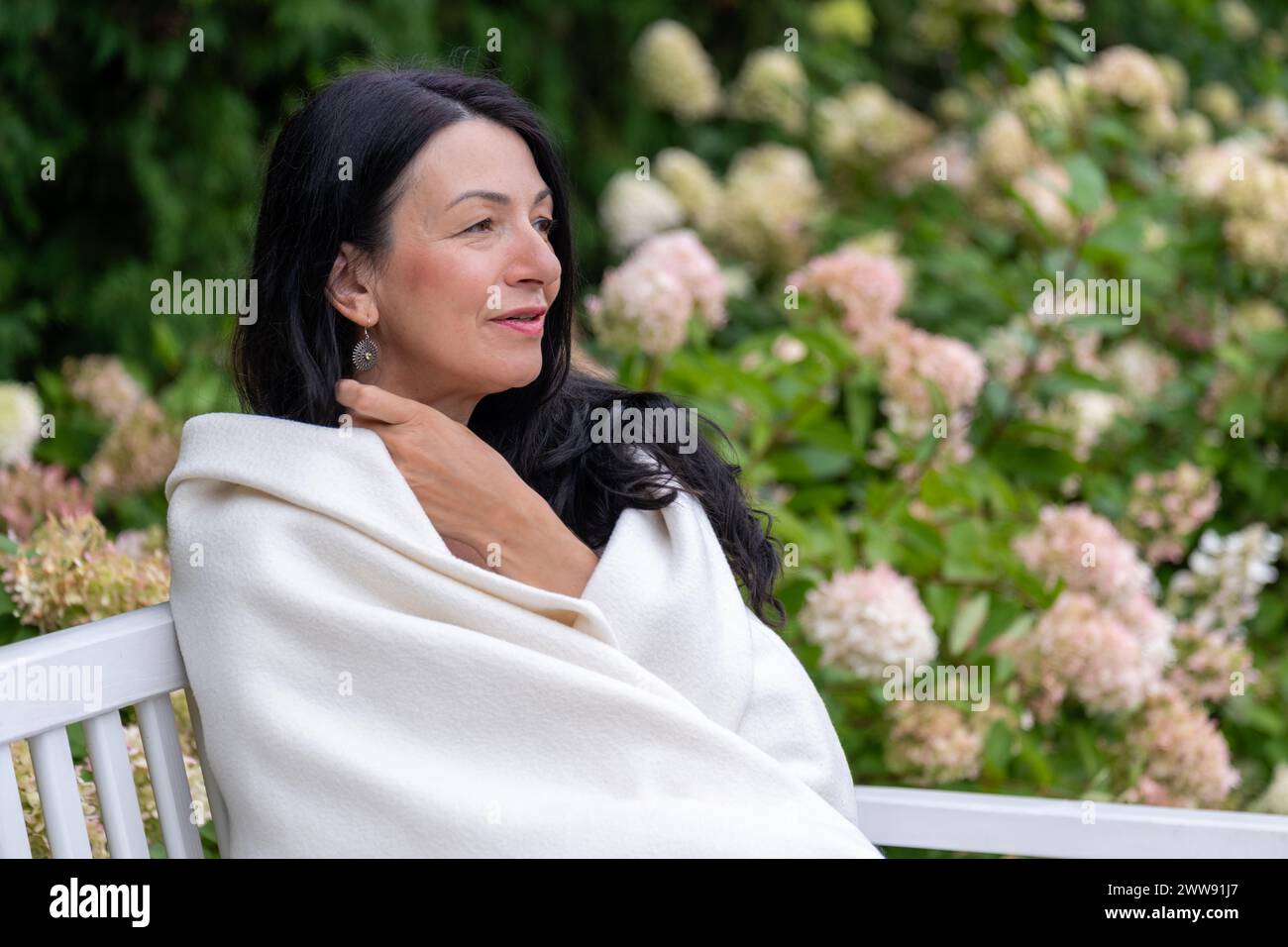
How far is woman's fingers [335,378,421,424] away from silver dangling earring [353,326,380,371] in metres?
0.06

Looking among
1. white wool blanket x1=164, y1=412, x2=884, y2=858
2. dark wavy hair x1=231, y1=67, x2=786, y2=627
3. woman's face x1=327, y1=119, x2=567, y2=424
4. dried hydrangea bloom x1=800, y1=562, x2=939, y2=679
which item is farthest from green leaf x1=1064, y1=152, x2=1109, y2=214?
white wool blanket x1=164, y1=412, x2=884, y2=858

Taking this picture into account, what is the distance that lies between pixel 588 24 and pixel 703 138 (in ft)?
1.27

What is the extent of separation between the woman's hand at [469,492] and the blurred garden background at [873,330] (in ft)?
1.03

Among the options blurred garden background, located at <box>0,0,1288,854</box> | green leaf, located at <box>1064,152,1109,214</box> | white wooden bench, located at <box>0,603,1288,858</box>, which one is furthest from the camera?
green leaf, located at <box>1064,152,1109,214</box>

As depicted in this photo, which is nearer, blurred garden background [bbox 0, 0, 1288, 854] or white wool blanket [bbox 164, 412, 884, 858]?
white wool blanket [bbox 164, 412, 884, 858]

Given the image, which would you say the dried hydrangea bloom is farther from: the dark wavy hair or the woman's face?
the woman's face

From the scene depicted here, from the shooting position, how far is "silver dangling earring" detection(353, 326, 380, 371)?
1.30m

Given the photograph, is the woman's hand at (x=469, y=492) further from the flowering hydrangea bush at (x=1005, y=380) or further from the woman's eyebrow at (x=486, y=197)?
the flowering hydrangea bush at (x=1005, y=380)

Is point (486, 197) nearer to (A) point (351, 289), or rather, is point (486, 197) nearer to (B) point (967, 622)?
(A) point (351, 289)

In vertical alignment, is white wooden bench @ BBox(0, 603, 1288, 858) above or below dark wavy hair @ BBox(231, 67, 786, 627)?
below

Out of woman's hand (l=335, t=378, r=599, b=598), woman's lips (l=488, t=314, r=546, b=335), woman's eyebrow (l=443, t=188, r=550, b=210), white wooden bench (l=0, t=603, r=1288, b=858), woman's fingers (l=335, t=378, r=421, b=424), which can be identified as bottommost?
white wooden bench (l=0, t=603, r=1288, b=858)

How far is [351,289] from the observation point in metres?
1.28
